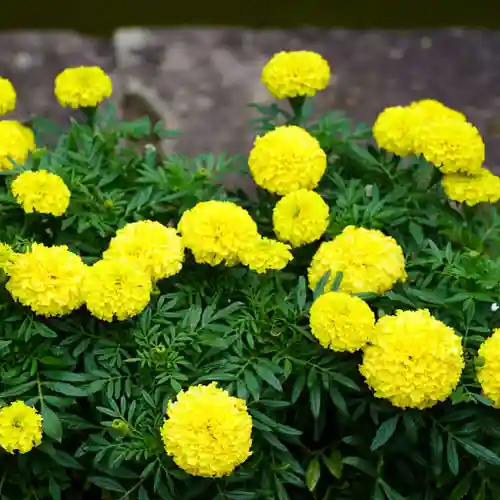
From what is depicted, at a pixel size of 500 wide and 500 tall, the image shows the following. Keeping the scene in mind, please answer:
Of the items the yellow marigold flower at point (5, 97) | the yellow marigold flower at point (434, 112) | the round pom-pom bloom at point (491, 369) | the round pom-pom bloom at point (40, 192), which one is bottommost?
the round pom-pom bloom at point (491, 369)

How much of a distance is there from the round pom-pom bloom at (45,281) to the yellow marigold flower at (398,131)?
60 centimetres

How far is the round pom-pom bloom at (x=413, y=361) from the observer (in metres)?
1.17

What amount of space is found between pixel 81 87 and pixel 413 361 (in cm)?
78

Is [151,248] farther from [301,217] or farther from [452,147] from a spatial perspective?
[452,147]

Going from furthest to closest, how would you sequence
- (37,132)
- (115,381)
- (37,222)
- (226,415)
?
(37,132) → (37,222) → (115,381) → (226,415)

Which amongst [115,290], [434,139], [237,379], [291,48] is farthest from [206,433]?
[291,48]

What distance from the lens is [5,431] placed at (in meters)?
1.17

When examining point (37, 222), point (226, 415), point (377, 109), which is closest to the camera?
point (226, 415)

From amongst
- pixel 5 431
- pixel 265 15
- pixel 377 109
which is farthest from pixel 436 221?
pixel 265 15

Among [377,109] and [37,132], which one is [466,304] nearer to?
[37,132]

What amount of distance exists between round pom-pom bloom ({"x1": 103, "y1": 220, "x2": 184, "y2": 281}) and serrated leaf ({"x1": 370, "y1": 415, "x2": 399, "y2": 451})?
39 cm

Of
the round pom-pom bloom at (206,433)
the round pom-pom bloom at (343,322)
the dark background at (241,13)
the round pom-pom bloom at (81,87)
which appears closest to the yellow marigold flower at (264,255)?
the round pom-pom bloom at (343,322)

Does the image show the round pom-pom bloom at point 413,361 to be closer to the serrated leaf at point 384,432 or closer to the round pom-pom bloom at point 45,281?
the serrated leaf at point 384,432

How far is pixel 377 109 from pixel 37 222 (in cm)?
130
